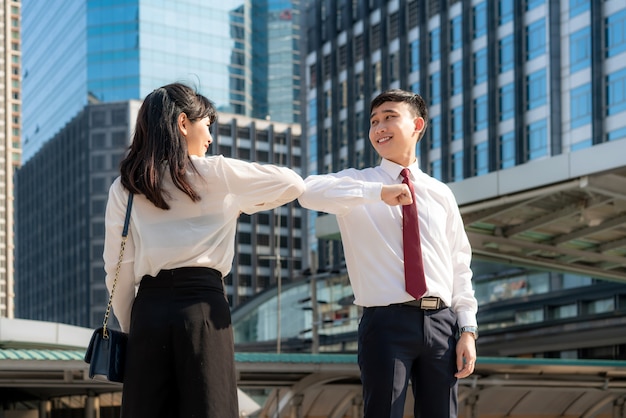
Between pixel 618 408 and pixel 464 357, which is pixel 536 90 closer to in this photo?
pixel 618 408

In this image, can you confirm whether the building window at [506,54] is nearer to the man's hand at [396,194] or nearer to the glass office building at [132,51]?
the man's hand at [396,194]

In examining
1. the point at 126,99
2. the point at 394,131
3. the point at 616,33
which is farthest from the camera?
the point at 126,99

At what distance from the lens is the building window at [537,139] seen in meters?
61.1

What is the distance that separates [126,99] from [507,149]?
2727 inches

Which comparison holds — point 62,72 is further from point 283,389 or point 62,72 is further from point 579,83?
point 283,389

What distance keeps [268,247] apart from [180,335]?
119602mm

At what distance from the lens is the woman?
4023mm

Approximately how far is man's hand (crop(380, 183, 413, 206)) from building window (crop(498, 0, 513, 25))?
203 ft

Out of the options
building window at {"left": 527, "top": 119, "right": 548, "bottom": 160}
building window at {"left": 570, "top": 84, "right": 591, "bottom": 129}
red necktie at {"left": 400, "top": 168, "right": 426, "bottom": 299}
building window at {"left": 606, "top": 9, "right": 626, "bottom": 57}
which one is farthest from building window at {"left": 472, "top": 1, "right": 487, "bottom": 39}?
red necktie at {"left": 400, "top": 168, "right": 426, "bottom": 299}

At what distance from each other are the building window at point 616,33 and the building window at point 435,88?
16.7 meters

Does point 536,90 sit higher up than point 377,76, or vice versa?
point 377,76

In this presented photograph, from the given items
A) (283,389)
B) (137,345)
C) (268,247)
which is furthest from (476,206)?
(268,247)

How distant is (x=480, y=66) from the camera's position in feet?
222

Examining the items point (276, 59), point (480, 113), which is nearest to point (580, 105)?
point (480, 113)
